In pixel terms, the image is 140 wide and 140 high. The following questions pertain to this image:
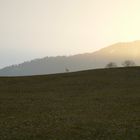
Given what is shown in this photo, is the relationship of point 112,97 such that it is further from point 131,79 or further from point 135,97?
point 131,79

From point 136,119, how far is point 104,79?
98.6 feet

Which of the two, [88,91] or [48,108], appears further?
[88,91]

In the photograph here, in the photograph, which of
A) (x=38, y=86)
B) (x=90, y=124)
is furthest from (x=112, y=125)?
(x=38, y=86)

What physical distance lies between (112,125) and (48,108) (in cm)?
998

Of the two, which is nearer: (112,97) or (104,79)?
(112,97)

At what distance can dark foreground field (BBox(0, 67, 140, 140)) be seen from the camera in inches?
1008

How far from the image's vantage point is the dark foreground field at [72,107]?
25.6 meters

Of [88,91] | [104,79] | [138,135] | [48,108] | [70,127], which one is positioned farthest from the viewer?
[104,79]

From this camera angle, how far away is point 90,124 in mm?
28125

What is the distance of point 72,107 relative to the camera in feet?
120

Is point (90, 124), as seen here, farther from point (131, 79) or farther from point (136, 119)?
point (131, 79)

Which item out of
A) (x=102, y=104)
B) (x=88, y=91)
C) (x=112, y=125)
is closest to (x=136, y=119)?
(x=112, y=125)

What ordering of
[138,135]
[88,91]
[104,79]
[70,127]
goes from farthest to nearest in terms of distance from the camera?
[104,79], [88,91], [70,127], [138,135]

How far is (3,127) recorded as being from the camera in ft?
90.2
